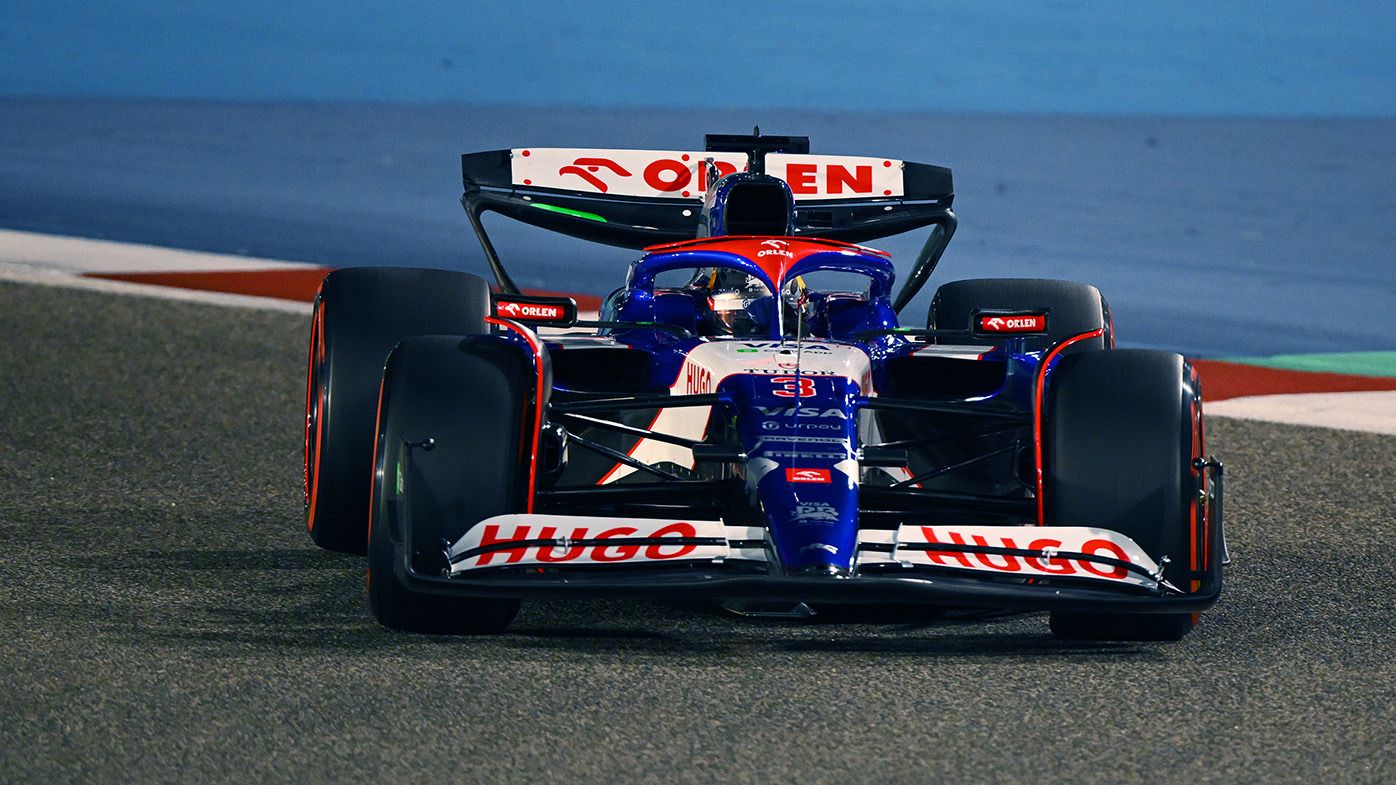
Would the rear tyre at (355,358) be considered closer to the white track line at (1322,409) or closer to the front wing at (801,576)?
the front wing at (801,576)

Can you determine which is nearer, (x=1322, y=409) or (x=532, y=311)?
(x=532, y=311)

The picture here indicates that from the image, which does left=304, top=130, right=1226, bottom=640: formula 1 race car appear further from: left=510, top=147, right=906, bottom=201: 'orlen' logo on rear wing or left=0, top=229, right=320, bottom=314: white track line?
left=0, top=229, right=320, bottom=314: white track line

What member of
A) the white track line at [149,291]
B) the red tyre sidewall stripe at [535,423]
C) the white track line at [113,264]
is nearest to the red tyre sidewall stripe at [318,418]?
the red tyre sidewall stripe at [535,423]

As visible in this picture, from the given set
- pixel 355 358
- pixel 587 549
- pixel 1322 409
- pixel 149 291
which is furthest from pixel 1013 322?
pixel 149 291

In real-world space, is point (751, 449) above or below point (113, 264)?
above

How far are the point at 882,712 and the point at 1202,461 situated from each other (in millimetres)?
1142

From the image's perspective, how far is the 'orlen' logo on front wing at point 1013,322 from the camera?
6109mm

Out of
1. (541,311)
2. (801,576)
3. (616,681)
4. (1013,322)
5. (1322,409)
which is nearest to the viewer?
(801,576)

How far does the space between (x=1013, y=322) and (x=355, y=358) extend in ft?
6.33

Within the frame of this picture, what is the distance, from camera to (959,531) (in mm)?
5141

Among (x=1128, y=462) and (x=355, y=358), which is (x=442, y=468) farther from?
(x=1128, y=462)

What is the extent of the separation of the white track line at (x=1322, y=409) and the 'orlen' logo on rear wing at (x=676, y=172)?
2.96 meters

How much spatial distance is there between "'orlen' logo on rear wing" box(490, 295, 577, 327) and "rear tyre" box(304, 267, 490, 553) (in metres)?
0.53

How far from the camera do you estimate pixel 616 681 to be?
5.10m
